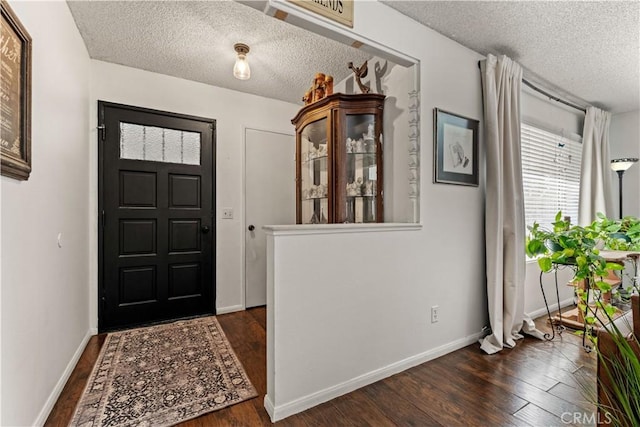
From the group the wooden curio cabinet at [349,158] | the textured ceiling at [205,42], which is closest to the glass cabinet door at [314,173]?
the wooden curio cabinet at [349,158]

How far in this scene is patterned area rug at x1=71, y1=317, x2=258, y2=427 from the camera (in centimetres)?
151

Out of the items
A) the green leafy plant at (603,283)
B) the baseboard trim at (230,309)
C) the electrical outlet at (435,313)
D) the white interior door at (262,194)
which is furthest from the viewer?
the white interior door at (262,194)

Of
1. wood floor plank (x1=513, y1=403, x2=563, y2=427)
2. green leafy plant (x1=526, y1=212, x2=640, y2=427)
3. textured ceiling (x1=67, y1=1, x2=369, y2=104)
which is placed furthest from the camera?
textured ceiling (x1=67, y1=1, x2=369, y2=104)

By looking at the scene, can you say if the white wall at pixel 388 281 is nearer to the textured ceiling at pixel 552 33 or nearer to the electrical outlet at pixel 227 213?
the textured ceiling at pixel 552 33

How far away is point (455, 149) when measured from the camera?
222cm

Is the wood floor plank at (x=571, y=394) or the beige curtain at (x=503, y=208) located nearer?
the wood floor plank at (x=571, y=394)

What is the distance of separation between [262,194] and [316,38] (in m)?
1.70

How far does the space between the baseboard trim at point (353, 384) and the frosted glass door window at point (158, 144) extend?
7.69 ft

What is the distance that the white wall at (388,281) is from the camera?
5.06ft

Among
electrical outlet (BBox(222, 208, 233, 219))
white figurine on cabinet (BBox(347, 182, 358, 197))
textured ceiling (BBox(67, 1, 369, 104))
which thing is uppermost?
textured ceiling (BBox(67, 1, 369, 104))

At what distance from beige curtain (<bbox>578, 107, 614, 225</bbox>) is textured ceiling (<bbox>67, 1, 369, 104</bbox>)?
3.16 m

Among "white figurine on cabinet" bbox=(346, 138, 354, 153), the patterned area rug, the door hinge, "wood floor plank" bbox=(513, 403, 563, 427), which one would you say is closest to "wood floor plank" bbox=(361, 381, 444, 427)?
"wood floor plank" bbox=(513, 403, 563, 427)

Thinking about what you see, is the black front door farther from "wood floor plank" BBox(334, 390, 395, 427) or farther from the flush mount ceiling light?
"wood floor plank" BBox(334, 390, 395, 427)

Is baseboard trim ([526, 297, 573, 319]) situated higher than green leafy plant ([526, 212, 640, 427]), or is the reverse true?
green leafy plant ([526, 212, 640, 427])
